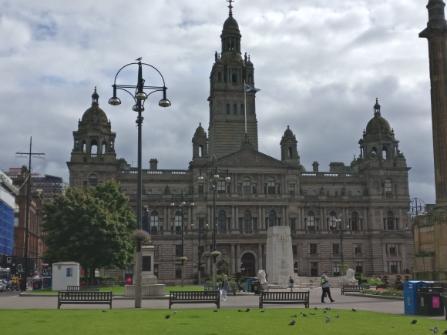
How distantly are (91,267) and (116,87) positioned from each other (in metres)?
31.2

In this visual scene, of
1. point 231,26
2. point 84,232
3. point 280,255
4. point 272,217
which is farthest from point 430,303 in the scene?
point 231,26

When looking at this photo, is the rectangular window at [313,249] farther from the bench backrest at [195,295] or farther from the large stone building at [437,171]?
the bench backrest at [195,295]

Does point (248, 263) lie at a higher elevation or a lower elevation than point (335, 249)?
lower

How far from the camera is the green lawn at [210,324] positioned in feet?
51.6

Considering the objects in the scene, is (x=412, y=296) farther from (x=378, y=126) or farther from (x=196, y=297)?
(x=378, y=126)

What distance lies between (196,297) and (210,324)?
892cm

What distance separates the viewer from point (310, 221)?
94750mm

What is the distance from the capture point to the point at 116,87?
94.1 feet

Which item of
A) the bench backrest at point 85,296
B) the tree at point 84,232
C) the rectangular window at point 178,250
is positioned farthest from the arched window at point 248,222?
the bench backrest at point 85,296

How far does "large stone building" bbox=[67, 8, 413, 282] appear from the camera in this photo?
8931 cm

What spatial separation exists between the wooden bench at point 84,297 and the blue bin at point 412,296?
11880 mm

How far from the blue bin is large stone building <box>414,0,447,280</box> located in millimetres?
7105

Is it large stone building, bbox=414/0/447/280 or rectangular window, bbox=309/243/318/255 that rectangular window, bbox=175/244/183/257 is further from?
large stone building, bbox=414/0/447/280

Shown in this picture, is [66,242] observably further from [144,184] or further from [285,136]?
[285,136]
